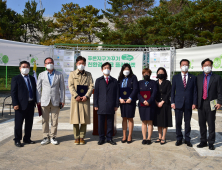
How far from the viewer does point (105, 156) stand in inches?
166

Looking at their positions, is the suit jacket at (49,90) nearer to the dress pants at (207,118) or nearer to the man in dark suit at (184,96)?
the man in dark suit at (184,96)

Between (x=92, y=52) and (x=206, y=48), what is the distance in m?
5.08

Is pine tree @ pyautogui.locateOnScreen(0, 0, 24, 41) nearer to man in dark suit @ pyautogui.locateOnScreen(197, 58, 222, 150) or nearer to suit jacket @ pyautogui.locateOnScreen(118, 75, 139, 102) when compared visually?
suit jacket @ pyautogui.locateOnScreen(118, 75, 139, 102)

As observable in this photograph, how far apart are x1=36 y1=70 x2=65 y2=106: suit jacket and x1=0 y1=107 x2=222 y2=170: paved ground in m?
0.97

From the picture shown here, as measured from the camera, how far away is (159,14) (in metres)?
21.3

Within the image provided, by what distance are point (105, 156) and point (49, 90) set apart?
6.13 feet

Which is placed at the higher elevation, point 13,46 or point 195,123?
point 13,46

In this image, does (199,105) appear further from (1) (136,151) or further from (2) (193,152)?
(1) (136,151)

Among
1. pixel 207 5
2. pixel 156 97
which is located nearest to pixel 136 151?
pixel 156 97

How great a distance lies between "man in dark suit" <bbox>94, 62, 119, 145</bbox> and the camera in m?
4.95


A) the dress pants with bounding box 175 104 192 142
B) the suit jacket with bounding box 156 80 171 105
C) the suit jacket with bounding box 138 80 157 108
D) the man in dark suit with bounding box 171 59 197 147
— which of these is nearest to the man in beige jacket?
the suit jacket with bounding box 138 80 157 108

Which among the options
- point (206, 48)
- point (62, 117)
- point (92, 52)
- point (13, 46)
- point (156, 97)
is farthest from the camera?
point (92, 52)

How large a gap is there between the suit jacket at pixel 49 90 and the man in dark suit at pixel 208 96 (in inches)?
119

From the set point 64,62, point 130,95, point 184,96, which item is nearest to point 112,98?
point 130,95
